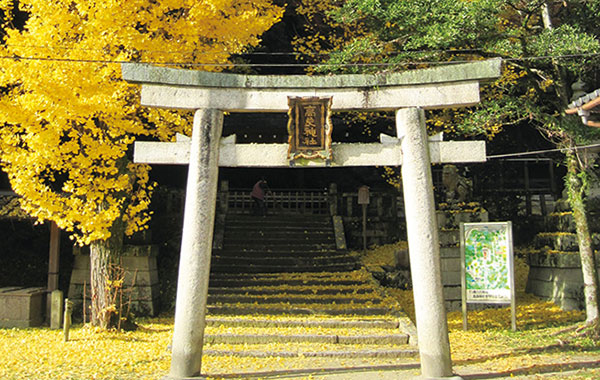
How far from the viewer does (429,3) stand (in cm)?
1035

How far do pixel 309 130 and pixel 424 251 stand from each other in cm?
258

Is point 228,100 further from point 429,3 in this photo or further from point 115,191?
point 429,3

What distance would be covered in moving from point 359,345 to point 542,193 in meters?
11.2

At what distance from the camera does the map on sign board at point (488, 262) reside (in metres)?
10.1

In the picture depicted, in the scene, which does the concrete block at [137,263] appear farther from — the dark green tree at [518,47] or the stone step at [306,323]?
the dark green tree at [518,47]

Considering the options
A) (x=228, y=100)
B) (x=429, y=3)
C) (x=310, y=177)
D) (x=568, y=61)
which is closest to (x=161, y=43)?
(x=228, y=100)

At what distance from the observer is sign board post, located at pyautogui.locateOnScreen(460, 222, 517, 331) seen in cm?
1012

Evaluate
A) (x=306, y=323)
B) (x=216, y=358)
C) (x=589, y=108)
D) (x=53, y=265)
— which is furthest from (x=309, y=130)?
(x=53, y=265)

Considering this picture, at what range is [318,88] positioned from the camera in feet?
25.1

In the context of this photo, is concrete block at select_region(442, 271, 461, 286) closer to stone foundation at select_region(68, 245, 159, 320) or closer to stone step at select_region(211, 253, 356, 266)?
stone step at select_region(211, 253, 356, 266)

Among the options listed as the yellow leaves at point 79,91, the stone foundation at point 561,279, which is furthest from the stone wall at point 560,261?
the yellow leaves at point 79,91

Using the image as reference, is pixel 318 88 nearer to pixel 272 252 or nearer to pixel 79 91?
pixel 79 91

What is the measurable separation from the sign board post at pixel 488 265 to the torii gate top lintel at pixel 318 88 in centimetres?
401

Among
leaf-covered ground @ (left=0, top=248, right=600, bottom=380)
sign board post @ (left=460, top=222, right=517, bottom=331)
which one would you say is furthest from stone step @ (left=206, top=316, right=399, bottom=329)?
sign board post @ (left=460, top=222, right=517, bottom=331)
